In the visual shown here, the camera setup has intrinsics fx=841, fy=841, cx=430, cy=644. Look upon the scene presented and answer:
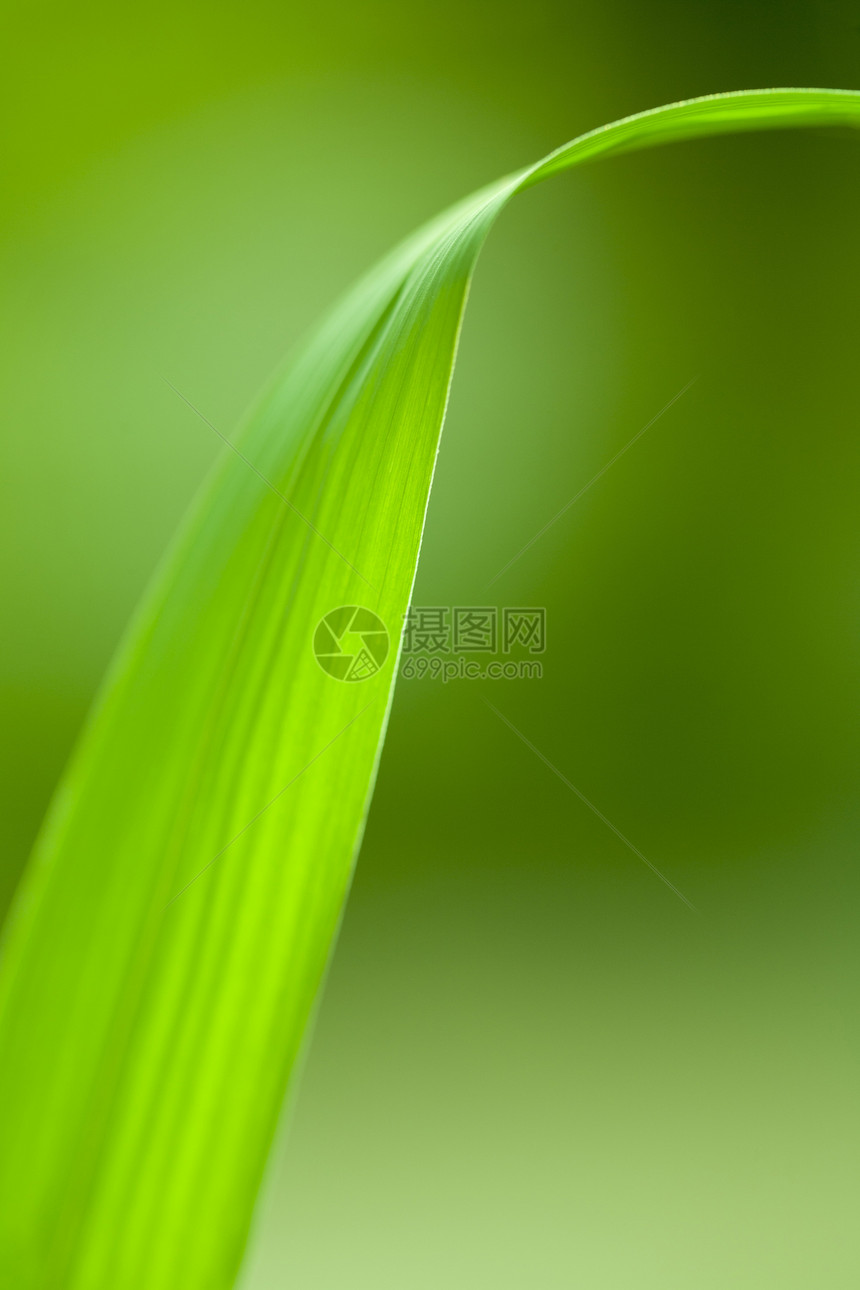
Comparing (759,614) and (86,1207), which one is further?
(759,614)

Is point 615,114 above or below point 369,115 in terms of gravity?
above

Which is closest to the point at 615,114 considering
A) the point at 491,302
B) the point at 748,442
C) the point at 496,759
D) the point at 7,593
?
the point at 491,302

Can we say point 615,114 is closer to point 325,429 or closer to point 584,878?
point 584,878

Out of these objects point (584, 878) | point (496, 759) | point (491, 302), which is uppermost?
point (491, 302)

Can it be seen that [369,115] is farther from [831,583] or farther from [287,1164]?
[287,1164]

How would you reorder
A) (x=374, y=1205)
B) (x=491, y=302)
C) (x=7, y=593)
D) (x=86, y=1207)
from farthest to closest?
(x=491, y=302)
(x=7, y=593)
(x=374, y=1205)
(x=86, y=1207)

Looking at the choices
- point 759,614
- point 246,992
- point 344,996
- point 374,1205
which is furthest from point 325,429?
point 759,614

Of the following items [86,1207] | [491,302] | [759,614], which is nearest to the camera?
[86,1207]
